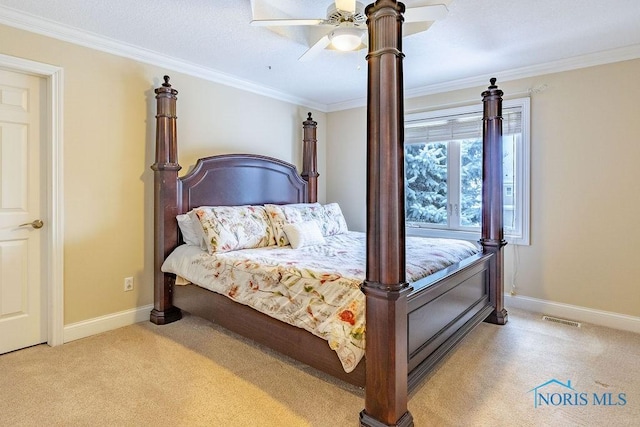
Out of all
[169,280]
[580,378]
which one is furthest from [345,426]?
[169,280]

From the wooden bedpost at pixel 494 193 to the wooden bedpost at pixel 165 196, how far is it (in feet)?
9.11

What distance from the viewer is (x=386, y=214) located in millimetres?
1643

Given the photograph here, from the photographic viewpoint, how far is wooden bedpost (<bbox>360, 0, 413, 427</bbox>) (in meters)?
1.63

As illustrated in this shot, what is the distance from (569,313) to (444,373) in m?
1.85

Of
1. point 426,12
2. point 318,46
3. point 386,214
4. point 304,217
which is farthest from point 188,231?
point 426,12

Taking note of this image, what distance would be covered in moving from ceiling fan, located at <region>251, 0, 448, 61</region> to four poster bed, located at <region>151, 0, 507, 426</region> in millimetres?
465

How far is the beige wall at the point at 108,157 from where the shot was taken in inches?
108

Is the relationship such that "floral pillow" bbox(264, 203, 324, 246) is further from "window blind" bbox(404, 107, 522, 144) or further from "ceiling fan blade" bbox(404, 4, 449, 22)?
"ceiling fan blade" bbox(404, 4, 449, 22)

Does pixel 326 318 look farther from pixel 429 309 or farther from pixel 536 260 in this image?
pixel 536 260

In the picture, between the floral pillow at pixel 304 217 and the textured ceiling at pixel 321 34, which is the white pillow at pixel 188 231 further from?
the textured ceiling at pixel 321 34

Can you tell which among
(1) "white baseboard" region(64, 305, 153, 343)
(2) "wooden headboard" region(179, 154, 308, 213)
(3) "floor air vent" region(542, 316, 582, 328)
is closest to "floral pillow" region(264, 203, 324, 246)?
(2) "wooden headboard" region(179, 154, 308, 213)

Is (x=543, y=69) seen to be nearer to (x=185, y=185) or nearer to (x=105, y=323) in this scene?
(x=185, y=185)

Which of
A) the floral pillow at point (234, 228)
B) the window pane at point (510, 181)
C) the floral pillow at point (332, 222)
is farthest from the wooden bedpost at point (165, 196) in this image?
the window pane at point (510, 181)

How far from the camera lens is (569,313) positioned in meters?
3.31
